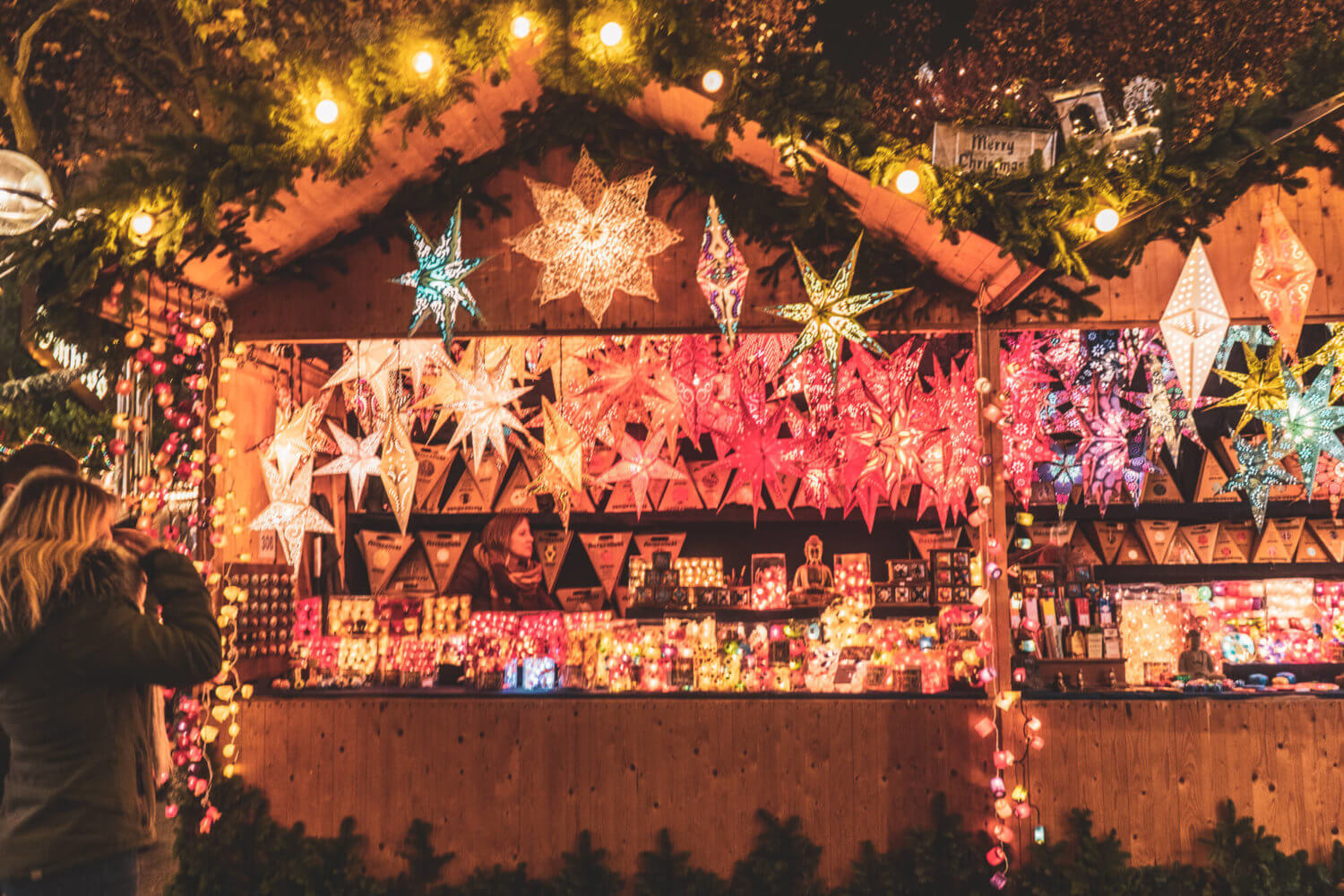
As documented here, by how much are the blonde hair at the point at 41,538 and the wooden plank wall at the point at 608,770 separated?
2.50 meters

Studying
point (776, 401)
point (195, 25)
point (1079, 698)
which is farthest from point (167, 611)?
point (195, 25)

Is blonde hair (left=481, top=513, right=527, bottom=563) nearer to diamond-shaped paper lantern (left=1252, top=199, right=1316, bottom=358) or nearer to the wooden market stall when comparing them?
the wooden market stall

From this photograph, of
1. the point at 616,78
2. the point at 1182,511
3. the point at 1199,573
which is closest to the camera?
the point at 616,78

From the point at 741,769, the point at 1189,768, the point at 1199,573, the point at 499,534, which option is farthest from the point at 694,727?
the point at 1199,573

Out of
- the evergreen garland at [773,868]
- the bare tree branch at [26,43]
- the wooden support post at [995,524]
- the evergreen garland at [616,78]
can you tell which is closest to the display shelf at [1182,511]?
the wooden support post at [995,524]

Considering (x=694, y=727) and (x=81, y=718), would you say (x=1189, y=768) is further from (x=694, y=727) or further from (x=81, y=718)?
(x=81, y=718)

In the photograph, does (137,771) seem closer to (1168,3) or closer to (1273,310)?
(1273,310)

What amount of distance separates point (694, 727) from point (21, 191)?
4172 millimetres

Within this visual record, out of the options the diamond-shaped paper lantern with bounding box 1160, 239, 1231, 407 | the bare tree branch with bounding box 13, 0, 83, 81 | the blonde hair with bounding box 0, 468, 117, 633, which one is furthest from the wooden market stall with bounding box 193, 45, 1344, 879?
the bare tree branch with bounding box 13, 0, 83, 81

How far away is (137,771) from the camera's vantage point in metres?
2.32

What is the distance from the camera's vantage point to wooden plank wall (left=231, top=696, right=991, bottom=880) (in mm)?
4316

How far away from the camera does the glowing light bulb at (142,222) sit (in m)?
3.65

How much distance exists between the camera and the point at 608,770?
175 inches

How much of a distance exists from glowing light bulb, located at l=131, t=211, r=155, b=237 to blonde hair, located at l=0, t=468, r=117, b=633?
67.0 inches
